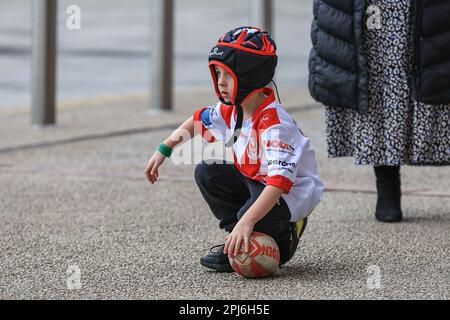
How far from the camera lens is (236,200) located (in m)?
4.82

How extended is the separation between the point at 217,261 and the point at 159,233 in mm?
886

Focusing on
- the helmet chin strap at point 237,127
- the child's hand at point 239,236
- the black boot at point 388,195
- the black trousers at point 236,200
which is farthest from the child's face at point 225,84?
the black boot at point 388,195

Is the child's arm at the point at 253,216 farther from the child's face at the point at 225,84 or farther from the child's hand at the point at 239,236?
the child's face at the point at 225,84

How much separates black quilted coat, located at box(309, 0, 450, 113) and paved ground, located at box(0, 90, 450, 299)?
635 millimetres

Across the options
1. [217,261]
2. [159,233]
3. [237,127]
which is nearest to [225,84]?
[237,127]

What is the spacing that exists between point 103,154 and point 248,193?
3605 millimetres

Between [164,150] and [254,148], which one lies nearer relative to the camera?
[254,148]

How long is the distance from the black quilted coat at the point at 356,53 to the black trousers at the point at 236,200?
119 cm

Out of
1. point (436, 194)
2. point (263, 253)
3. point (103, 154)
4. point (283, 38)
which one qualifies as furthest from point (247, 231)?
point (283, 38)

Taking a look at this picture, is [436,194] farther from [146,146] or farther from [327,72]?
[146,146]

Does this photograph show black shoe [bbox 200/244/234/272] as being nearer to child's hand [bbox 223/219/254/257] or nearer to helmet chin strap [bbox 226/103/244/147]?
child's hand [bbox 223/219/254/257]

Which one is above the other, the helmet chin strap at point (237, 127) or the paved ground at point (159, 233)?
the helmet chin strap at point (237, 127)

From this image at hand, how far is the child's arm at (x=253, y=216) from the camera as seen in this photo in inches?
177

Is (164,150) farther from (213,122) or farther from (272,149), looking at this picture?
(272,149)
